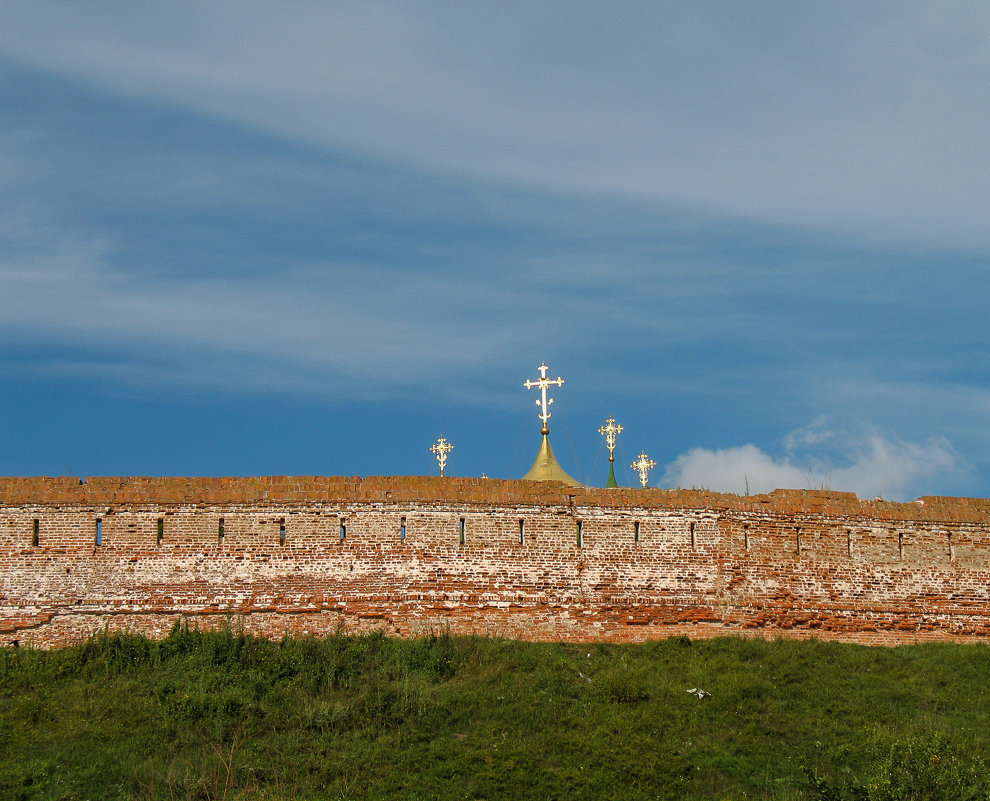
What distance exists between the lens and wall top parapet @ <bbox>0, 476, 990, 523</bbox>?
20.1 m

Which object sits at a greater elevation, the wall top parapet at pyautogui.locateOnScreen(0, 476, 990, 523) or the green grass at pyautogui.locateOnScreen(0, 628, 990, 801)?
the wall top parapet at pyautogui.locateOnScreen(0, 476, 990, 523)

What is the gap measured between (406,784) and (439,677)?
3151 mm

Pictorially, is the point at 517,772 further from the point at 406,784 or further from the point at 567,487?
the point at 567,487

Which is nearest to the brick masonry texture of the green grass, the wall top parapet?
the wall top parapet

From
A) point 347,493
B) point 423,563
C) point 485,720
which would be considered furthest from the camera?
point 347,493

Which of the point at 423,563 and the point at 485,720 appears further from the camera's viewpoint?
the point at 423,563

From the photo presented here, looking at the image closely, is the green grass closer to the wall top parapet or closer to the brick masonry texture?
the brick masonry texture

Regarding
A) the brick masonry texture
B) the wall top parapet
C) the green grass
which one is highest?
the wall top parapet

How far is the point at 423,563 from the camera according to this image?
20125 millimetres

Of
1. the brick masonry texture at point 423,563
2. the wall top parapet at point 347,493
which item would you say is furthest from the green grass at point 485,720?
the wall top parapet at point 347,493

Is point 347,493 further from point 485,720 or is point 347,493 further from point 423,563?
point 485,720

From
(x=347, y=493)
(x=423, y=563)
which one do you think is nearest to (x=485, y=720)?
(x=423, y=563)

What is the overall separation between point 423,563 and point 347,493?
1759 mm

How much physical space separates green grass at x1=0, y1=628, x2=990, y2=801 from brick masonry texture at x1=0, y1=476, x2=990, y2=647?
0.66 m
